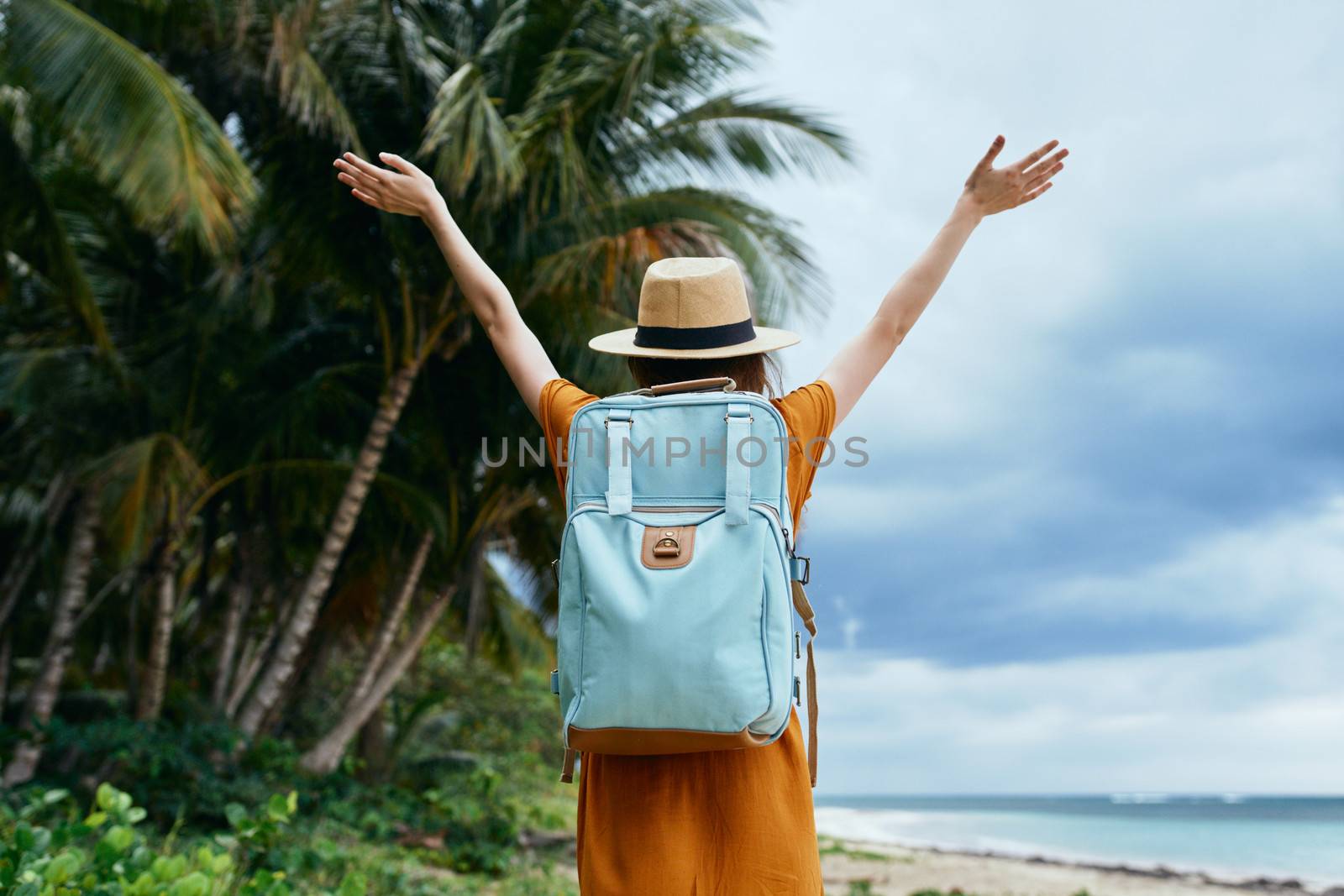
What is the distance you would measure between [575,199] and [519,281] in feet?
2.69

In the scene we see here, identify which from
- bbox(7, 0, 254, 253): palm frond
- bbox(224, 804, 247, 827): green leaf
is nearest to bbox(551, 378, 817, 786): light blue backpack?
bbox(224, 804, 247, 827): green leaf

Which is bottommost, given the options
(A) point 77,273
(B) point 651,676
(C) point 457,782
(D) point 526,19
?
(C) point 457,782

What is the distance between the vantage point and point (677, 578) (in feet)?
4.98

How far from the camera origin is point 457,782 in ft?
37.3

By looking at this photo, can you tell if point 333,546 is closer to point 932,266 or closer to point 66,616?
point 66,616

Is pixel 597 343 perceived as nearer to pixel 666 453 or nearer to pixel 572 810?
pixel 666 453

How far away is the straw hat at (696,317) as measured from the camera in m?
1.82

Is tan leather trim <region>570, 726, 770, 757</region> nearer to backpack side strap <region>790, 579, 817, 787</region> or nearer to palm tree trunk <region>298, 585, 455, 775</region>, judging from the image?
backpack side strap <region>790, 579, 817, 787</region>

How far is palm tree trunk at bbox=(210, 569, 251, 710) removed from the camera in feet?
34.2

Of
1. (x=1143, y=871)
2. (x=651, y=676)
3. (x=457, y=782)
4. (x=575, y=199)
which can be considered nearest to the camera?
(x=651, y=676)

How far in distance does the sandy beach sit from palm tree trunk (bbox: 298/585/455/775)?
14.5ft

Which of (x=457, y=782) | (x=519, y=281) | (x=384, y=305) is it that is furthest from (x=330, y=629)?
(x=519, y=281)

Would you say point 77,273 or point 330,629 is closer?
point 77,273

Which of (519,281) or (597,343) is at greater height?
(519,281)
